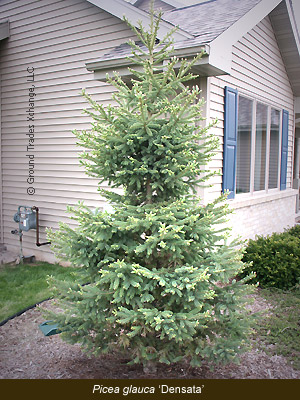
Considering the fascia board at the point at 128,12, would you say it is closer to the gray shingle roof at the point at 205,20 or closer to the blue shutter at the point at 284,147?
the gray shingle roof at the point at 205,20

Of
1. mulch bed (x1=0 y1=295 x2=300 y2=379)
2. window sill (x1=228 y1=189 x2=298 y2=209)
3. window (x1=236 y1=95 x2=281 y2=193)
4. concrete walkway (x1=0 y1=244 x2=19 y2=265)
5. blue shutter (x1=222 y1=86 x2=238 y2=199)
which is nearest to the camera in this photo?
mulch bed (x1=0 y1=295 x2=300 y2=379)

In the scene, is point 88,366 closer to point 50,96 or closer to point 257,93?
point 50,96

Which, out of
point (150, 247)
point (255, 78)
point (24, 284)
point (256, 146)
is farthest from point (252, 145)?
point (150, 247)

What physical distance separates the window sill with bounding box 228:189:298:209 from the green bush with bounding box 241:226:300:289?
0.79m

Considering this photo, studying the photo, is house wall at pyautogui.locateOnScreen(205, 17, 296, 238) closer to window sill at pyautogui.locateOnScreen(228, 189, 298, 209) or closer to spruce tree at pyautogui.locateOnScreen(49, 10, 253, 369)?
window sill at pyautogui.locateOnScreen(228, 189, 298, 209)

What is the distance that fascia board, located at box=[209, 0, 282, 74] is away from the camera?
15.4ft

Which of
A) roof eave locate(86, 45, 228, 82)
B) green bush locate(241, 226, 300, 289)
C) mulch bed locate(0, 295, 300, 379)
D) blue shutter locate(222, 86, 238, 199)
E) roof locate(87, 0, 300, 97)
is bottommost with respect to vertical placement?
mulch bed locate(0, 295, 300, 379)

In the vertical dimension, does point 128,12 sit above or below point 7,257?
above

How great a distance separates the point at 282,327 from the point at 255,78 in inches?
194

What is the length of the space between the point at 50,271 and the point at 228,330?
14.4 feet

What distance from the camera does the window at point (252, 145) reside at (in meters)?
6.18

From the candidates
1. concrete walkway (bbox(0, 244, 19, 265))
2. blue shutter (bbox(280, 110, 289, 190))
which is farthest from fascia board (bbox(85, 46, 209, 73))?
blue shutter (bbox(280, 110, 289, 190))

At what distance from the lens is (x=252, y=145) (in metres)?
7.32

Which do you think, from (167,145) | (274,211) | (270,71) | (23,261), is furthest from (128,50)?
(274,211)
